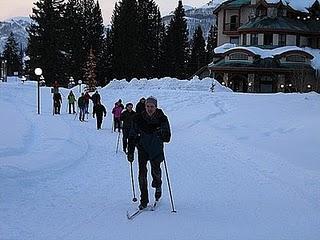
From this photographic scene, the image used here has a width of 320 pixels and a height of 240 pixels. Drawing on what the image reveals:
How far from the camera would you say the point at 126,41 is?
62.3 meters

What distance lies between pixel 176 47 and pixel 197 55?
36.4 feet

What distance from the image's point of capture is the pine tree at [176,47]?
70.8 m

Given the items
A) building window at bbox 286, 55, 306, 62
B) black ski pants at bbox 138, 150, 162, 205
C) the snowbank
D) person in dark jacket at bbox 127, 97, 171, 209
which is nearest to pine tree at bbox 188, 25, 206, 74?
building window at bbox 286, 55, 306, 62

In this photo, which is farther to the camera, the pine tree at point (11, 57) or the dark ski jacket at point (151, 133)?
the pine tree at point (11, 57)

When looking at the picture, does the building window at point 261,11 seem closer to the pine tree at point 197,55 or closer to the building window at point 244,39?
the building window at point 244,39

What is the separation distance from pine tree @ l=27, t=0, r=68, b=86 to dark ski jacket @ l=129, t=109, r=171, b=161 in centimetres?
5413

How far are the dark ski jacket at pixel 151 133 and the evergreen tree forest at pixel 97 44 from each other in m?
48.7

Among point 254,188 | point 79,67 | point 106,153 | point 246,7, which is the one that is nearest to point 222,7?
point 246,7

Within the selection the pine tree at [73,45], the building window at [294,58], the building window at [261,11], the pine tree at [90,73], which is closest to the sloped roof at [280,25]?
the building window at [261,11]

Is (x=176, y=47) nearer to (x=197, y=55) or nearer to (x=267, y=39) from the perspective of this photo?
(x=197, y=55)

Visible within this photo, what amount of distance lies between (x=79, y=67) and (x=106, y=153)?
4948cm

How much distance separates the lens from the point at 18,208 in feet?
27.0

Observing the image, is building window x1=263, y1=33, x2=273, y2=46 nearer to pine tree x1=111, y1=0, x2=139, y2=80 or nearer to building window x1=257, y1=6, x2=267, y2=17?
building window x1=257, y1=6, x2=267, y2=17

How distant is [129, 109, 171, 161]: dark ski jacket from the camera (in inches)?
327
